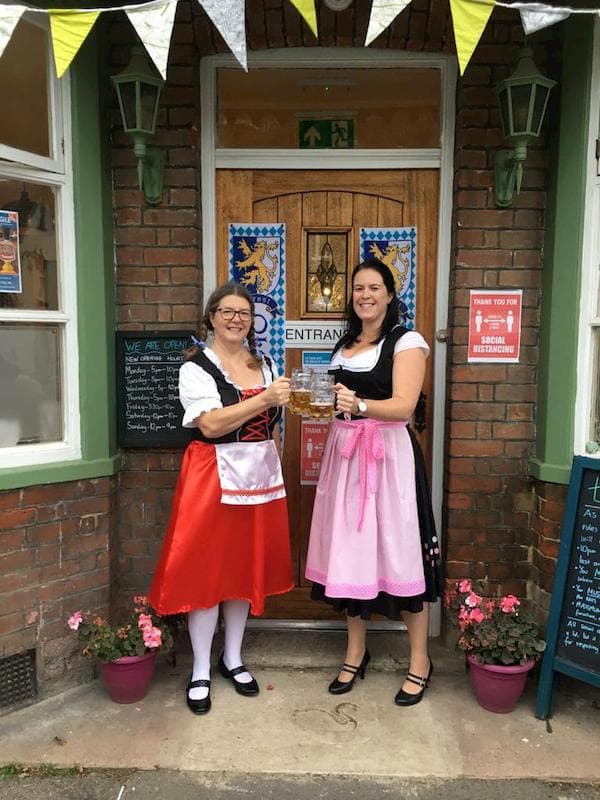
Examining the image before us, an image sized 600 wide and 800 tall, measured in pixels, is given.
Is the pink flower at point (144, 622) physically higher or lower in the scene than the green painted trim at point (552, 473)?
lower

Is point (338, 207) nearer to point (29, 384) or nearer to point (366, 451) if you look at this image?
point (366, 451)

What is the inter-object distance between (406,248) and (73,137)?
171 centimetres

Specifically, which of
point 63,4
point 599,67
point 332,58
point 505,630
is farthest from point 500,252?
point 63,4

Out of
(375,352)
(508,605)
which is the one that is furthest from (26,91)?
(508,605)

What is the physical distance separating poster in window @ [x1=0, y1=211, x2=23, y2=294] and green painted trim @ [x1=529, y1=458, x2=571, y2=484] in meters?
2.57

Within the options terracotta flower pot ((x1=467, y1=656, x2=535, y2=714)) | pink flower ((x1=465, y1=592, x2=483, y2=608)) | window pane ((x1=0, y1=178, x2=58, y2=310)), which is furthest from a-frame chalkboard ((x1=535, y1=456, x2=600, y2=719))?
window pane ((x1=0, y1=178, x2=58, y2=310))

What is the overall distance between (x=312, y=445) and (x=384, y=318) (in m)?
0.97

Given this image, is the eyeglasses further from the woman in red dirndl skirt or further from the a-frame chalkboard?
the a-frame chalkboard

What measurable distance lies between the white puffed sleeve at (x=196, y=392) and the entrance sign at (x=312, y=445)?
3.08 ft

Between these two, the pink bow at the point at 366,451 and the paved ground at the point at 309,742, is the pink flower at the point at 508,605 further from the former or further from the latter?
the pink bow at the point at 366,451

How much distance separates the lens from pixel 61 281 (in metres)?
3.04

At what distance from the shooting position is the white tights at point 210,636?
2.91 meters

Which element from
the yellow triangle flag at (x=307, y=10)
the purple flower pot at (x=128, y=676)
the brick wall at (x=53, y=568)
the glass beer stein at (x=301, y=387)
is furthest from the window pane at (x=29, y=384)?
the yellow triangle flag at (x=307, y=10)

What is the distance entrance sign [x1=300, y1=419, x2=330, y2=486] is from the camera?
11.6 feet
